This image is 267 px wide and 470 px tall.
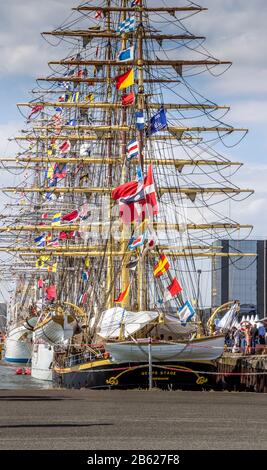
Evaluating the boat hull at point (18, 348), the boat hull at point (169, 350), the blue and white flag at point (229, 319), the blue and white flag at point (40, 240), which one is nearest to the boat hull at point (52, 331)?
the blue and white flag at point (229, 319)

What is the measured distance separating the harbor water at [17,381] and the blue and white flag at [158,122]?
18.8m

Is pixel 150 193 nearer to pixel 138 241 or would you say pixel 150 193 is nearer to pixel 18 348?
pixel 138 241

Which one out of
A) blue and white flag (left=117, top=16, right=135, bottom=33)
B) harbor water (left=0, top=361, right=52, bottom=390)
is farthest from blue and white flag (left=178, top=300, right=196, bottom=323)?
harbor water (left=0, top=361, right=52, bottom=390)

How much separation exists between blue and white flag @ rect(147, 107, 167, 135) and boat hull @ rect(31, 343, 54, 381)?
2744 centimetres

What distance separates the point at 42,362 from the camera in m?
78.5

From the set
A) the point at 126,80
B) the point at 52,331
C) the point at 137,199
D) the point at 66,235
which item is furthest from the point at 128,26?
the point at 66,235

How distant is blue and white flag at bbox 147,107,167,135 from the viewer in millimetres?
49000

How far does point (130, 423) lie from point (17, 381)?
180ft

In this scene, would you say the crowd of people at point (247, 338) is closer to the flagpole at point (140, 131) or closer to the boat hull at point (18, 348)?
the flagpole at point (140, 131)

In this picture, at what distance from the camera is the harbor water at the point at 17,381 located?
6411cm

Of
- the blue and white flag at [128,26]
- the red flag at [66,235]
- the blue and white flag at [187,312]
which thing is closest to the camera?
the blue and white flag at [187,312]
